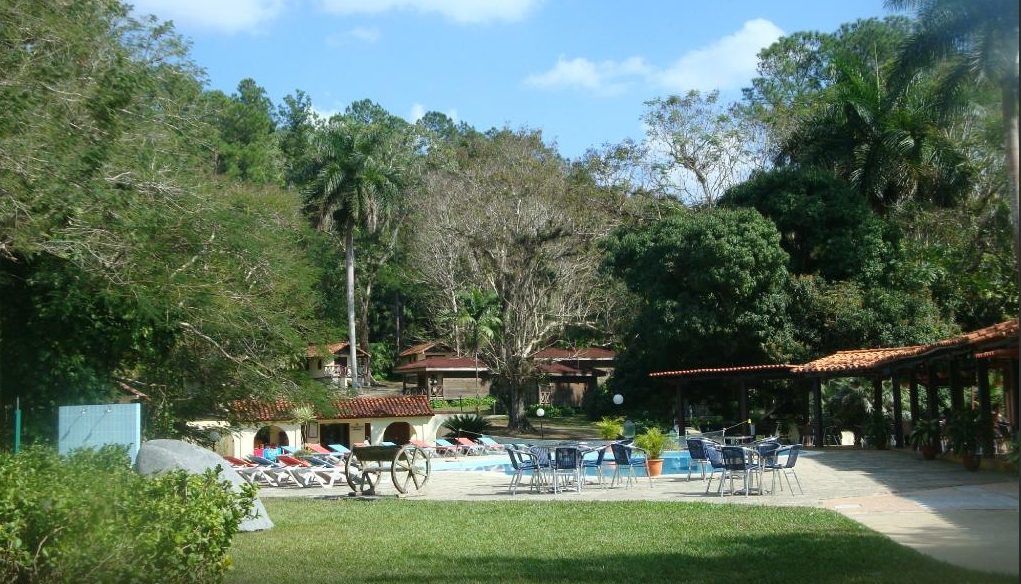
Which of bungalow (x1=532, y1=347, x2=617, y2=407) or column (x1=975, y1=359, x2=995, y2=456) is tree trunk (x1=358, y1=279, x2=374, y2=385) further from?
column (x1=975, y1=359, x2=995, y2=456)

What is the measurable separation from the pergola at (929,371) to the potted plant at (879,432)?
260 mm

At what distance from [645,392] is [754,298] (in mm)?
6925

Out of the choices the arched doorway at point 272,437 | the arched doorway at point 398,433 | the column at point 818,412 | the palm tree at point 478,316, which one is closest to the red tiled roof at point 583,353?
the palm tree at point 478,316

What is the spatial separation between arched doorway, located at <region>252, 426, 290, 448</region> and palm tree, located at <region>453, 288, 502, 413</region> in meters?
8.59

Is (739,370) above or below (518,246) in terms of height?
below

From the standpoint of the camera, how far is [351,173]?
4725 centimetres

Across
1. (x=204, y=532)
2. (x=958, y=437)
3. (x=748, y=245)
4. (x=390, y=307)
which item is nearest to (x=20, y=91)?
(x=204, y=532)

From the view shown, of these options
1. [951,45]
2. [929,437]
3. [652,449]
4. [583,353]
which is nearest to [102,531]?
[652,449]

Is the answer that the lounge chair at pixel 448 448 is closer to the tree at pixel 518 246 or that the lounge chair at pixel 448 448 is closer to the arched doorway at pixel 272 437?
the arched doorway at pixel 272 437

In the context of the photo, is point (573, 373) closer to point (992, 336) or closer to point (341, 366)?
point (341, 366)

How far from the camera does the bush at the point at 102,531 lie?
7.05 m

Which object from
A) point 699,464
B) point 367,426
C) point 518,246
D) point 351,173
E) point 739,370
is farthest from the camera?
point 351,173

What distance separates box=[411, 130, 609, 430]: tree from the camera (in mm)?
40438

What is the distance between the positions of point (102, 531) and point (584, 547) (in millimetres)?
5087
